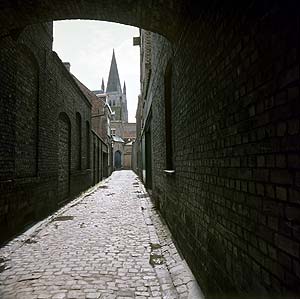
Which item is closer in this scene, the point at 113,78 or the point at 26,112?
the point at 26,112

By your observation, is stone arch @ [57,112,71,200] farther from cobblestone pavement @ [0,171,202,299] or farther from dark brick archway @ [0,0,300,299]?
dark brick archway @ [0,0,300,299]

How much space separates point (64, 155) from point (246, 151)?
33.0ft

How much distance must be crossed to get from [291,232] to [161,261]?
3420 millimetres

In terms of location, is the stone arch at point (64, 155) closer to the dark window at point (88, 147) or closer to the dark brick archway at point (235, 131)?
the dark window at point (88, 147)

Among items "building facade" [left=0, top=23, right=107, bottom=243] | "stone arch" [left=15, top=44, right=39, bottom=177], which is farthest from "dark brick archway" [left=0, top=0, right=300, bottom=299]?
"stone arch" [left=15, top=44, right=39, bottom=177]

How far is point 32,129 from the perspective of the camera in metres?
7.65

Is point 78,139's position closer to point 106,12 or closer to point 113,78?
point 106,12

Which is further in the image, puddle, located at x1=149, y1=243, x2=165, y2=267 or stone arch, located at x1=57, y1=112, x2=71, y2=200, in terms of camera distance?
stone arch, located at x1=57, y1=112, x2=71, y2=200

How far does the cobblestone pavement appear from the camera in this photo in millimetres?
3494

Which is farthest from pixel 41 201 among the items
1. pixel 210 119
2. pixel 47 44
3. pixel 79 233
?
pixel 210 119

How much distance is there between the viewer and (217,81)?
272cm

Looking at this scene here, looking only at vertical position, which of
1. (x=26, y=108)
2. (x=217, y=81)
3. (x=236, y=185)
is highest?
(x=26, y=108)

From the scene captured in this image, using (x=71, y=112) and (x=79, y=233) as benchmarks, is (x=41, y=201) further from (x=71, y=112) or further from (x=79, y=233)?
(x=71, y=112)

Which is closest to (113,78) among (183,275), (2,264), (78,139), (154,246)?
(78,139)
